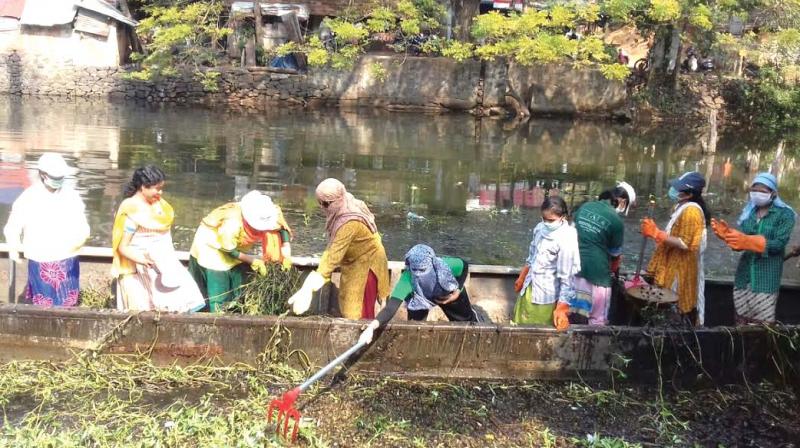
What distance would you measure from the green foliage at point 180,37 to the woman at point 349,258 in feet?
63.0

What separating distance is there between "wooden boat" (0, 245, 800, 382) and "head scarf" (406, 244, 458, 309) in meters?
0.23

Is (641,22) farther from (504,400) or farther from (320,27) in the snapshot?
(504,400)

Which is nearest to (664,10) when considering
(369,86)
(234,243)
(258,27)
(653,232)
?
(369,86)

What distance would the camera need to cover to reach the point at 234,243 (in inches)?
207

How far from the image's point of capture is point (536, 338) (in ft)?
17.2

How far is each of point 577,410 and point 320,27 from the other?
920 inches

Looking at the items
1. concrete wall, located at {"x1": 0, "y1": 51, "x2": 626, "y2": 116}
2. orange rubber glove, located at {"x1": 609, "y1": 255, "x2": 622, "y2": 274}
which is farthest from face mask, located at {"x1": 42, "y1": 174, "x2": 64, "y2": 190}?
concrete wall, located at {"x1": 0, "y1": 51, "x2": 626, "y2": 116}

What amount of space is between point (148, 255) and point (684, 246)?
374cm

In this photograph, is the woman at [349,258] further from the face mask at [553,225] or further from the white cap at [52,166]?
the white cap at [52,166]

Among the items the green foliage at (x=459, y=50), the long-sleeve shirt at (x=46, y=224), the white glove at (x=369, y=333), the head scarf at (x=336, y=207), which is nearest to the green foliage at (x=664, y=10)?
the green foliage at (x=459, y=50)

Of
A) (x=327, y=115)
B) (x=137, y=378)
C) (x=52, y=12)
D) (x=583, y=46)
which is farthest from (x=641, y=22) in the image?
(x=137, y=378)

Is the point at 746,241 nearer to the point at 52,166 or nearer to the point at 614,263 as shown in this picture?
the point at 614,263

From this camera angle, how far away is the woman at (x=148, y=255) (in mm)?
4945

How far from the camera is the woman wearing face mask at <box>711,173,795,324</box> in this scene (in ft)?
16.5
